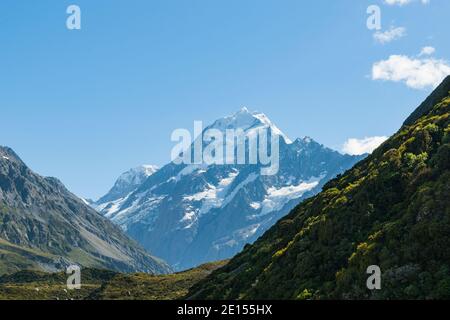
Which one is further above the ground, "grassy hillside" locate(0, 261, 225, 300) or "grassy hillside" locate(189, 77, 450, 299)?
"grassy hillside" locate(189, 77, 450, 299)

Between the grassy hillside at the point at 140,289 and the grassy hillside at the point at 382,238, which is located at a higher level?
the grassy hillside at the point at 382,238

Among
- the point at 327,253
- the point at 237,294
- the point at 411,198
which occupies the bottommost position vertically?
the point at 237,294

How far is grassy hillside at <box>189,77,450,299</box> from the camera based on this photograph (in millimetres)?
25328

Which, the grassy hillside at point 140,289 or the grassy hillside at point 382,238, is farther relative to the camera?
the grassy hillside at point 140,289

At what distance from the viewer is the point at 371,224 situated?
3275 cm

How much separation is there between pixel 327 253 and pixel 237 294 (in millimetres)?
9789

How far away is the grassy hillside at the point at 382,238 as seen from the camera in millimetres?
25328

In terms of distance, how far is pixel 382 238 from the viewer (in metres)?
29.2

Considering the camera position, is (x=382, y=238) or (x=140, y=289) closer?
(x=382, y=238)

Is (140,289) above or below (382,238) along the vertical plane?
below

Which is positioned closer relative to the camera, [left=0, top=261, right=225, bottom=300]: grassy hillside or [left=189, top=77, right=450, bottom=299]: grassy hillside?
[left=189, top=77, right=450, bottom=299]: grassy hillside
